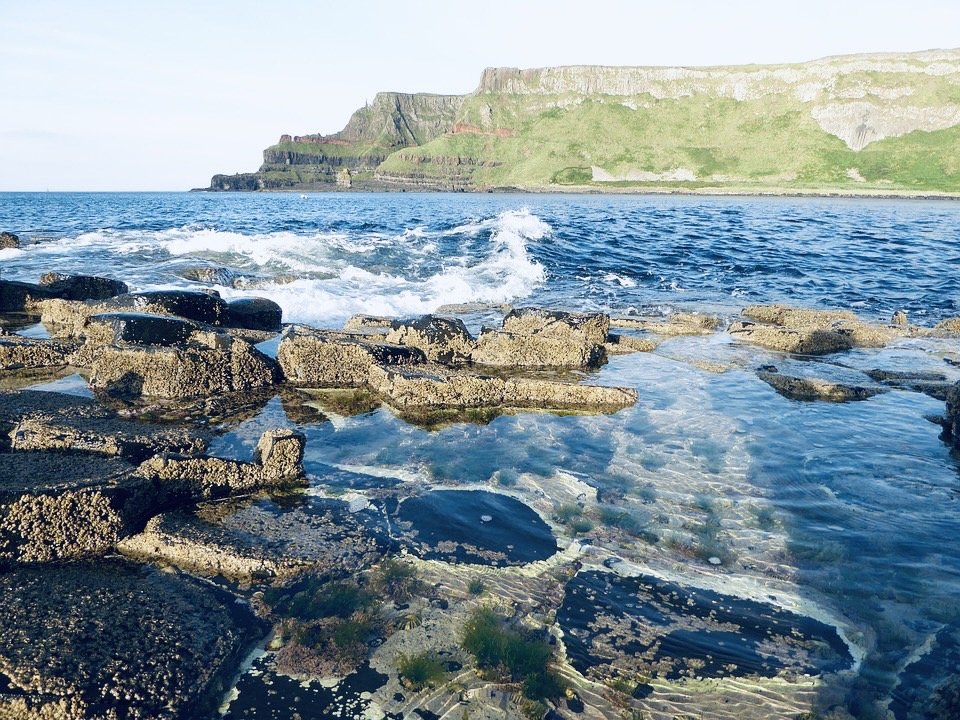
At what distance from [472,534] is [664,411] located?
3746 mm

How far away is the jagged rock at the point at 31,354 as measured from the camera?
7.95m

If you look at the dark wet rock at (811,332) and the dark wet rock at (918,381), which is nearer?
the dark wet rock at (918,381)

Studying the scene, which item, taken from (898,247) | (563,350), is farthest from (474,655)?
(898,247)

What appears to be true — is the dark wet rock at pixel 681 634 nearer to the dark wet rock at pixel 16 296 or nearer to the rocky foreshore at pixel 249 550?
the rocky foreshore at pixel 249 550

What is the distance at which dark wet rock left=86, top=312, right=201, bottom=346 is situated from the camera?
772 centimetres

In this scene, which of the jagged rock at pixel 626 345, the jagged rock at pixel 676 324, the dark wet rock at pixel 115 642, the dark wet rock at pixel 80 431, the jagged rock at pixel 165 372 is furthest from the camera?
the jagged rock at pixel 676 324

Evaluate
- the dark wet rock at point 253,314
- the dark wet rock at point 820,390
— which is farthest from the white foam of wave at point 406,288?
the dark wet rock at point 820,390

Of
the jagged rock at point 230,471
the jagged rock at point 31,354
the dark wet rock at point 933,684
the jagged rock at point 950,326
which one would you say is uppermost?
the jagged rock at point 31,354

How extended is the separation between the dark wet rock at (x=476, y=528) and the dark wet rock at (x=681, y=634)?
545mm

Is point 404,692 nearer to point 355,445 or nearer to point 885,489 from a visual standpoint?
point 355,445

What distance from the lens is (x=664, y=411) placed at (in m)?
7.41

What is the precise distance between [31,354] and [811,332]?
40.1ft

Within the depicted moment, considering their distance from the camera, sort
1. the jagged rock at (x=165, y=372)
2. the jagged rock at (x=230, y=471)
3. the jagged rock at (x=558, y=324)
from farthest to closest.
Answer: the jagged rock at (x=558, y=324) → the jagged rock at (x=165, y=372) → the jagged rock at (x=230, y=471)

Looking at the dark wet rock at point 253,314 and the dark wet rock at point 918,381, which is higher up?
the dark wet rock at point 253,314
